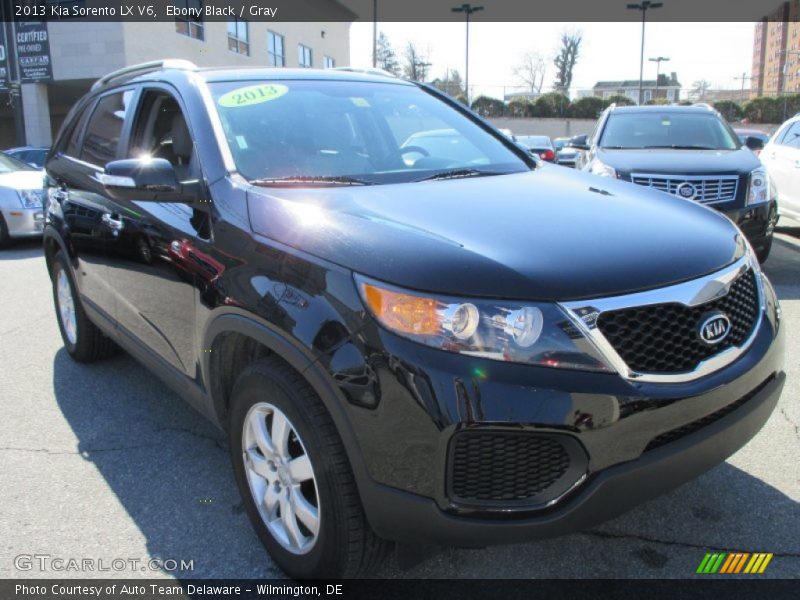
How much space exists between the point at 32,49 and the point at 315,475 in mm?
24844

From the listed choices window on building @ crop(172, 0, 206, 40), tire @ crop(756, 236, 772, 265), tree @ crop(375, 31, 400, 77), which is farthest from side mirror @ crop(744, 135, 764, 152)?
tree @ crop(375, 31, 400, 77)

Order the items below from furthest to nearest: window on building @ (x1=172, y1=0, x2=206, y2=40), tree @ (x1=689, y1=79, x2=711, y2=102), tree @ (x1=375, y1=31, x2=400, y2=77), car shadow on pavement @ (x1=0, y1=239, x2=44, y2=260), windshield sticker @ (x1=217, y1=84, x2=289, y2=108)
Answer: tree @ (x1=375, y1=31, x2=400, y2=77), tree @ (x1=689, y1=79, x2=711, y2=102), window on building @ (x1=172, y1=0, x2=206, y2=40), car shadow on pavement @ (x1=0, y1=239, x2=44, y2=260), windshield sticker @ (x1=217, y1=84, x2=289, y2=108)

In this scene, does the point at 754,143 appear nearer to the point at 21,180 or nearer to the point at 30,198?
the point at 30,198

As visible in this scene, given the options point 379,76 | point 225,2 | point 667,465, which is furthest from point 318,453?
point 225,2

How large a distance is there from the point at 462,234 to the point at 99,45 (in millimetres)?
25103

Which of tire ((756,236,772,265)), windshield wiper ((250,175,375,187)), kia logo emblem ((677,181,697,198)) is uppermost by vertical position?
windshield wiper ((250,175,375,187))

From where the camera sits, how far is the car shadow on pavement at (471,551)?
2.44 m

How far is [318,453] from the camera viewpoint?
2008 mm

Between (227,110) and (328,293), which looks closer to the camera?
(328,293)

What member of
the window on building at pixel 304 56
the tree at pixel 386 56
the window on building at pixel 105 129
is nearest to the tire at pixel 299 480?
the window on building at pixel 105 129

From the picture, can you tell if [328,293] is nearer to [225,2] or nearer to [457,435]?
[457,435]

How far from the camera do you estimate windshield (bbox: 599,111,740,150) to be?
7.62 metres

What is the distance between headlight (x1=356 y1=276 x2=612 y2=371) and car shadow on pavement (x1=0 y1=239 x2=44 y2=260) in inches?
339

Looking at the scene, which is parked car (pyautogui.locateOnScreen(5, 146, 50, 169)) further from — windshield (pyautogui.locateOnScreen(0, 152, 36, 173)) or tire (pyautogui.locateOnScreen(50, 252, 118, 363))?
tire (pyautogui.locateOnScreen(50, 252, 118, 363))
